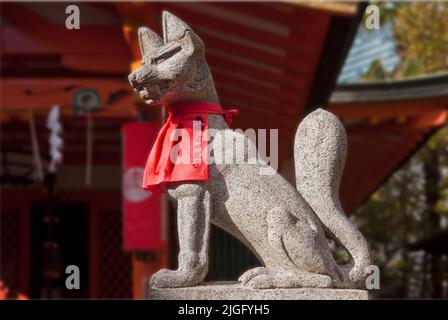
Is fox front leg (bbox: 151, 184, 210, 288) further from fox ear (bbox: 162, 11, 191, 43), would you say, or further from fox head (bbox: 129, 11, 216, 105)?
fox ear (bbox: 162, 11, 191, 43)

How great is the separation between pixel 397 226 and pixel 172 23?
1567 centimetres

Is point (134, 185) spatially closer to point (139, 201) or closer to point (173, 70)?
point (139, 201)

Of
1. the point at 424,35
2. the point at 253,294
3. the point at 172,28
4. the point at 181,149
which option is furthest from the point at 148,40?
the point at 424,35

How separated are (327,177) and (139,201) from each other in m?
3.78

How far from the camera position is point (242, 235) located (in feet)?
9.17

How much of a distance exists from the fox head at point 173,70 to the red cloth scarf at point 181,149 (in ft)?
0.15

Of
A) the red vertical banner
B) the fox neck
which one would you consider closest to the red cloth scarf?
the fox neck

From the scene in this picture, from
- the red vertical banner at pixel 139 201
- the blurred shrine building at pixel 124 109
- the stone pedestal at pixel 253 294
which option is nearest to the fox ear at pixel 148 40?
the stone pedestal at pixel 253 294

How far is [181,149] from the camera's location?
2775 millimetres

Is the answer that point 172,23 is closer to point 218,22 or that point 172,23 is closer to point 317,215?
point 317,215

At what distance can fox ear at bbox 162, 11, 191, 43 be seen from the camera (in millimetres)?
2746

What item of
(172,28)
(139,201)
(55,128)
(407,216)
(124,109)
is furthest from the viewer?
(407,216)

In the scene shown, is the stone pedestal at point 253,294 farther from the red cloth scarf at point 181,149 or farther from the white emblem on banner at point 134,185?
the white emblem on banner at point 134,185
